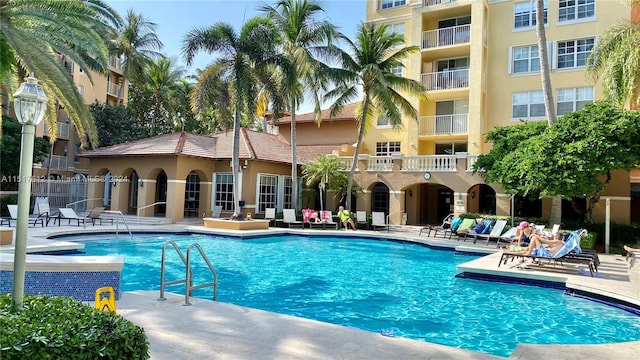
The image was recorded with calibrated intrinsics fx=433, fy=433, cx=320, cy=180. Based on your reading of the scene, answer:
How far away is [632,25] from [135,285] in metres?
19.4

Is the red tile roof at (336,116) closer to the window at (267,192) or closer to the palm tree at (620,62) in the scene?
the window at (267,192)

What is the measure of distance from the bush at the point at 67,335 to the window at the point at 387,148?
26491 millimetres

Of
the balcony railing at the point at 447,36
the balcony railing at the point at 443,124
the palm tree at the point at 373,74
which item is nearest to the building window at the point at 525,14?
the balcony railing at the point at 447,36

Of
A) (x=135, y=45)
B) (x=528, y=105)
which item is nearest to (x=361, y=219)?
(x=528, y=105)

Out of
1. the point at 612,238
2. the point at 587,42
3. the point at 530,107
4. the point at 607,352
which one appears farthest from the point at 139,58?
the point at 607,352

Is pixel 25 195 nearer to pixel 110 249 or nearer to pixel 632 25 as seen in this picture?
pixel 110 249

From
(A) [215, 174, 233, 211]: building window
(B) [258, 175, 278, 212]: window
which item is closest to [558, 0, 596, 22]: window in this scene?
(B) [258, 175, 278, 212]: window

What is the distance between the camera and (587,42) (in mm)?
24359

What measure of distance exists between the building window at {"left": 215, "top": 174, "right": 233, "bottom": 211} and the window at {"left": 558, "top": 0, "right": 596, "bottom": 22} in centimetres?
2151

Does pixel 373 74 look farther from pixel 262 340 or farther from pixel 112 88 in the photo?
pixel 112 88

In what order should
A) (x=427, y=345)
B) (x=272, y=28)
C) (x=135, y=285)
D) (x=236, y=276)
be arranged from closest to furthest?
(x=427, y=345) < (x=135, y=285) < (x=236, y=276) < (x=272, y=28)

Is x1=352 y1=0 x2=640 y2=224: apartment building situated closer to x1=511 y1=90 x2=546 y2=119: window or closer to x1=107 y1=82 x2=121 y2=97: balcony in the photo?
x1=511 y1=90 x2=546 y2=119: window

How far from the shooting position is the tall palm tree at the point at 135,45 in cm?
3403

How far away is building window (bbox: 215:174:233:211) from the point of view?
2603cm
